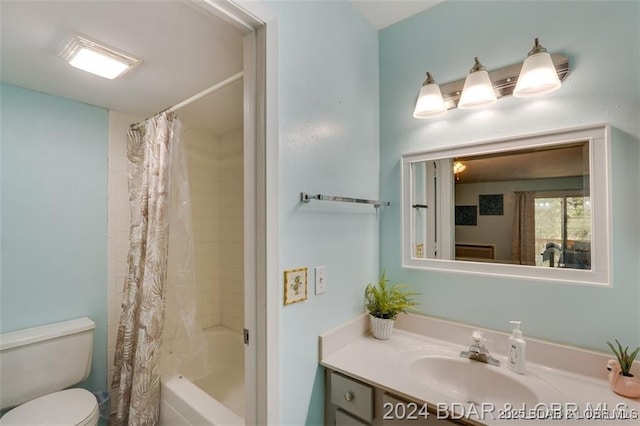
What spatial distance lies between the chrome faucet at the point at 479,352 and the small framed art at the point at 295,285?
30.1 inches

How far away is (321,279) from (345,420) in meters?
0.58

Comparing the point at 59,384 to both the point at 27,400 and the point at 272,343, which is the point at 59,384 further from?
the point at 272,343

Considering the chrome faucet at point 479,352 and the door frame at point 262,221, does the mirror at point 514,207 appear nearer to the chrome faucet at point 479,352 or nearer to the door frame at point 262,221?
the chrome faucet at point 479,352

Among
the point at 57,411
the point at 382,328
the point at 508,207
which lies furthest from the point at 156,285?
the point at 508,207

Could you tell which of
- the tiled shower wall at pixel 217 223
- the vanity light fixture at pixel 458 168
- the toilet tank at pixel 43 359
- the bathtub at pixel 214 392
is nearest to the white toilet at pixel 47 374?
the toilet tank at pixel 43 359

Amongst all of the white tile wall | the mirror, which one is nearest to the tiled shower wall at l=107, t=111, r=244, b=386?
the white tile wall

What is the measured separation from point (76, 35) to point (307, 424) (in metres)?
1.91

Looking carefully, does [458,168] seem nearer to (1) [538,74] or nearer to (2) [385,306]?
(1) [538,74]

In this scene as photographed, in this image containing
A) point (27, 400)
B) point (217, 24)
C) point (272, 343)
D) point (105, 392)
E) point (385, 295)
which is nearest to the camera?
point (272, 343)

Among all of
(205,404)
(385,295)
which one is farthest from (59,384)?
(385,295)

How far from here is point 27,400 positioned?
1.60 metres

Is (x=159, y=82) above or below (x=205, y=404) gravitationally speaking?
above

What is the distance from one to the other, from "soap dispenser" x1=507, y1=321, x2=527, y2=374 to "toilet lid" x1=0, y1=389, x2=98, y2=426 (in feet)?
6.65

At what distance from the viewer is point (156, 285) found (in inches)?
63.9
